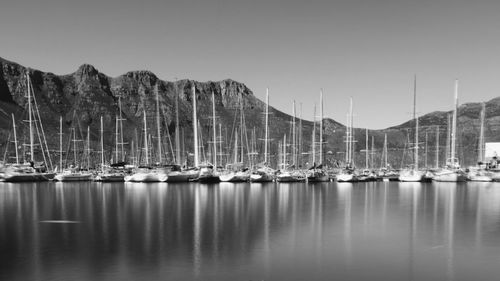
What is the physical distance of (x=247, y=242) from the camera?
25109 millimetres

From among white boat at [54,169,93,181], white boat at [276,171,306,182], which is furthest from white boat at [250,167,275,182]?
white boat at [54,169,93,181]

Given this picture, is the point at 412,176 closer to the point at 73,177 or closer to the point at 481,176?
the point at 481,176

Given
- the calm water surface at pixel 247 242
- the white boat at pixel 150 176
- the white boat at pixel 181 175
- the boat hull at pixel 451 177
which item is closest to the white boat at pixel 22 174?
the white boat at pixel 150 176

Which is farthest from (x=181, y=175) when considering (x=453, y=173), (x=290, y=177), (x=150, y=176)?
(x=453, y=173)

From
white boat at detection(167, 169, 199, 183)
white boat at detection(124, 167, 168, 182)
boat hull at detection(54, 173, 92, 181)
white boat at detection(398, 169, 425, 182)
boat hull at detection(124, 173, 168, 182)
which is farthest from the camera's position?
boat hull at detection(54, 173, 92, 181)

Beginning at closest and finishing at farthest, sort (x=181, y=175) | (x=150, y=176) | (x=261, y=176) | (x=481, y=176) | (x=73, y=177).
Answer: (x=261, y=176)
(x=150, y=176)
(x=181, y=175)
(x=73, y=177)
(x=481, y=176)

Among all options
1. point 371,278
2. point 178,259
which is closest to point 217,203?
point 178,259

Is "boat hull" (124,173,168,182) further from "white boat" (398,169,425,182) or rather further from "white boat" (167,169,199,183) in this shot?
"white boat" (398,169,425,182)

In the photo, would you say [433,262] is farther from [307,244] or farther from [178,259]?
[178,259]

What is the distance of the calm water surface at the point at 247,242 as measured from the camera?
1912 cm

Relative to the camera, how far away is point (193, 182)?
85.0m

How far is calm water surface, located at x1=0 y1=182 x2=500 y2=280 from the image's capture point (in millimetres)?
19125

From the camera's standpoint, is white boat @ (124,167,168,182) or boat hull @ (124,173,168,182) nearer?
boat hull @ (124,173,168,182)

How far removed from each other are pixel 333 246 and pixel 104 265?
1222cm
